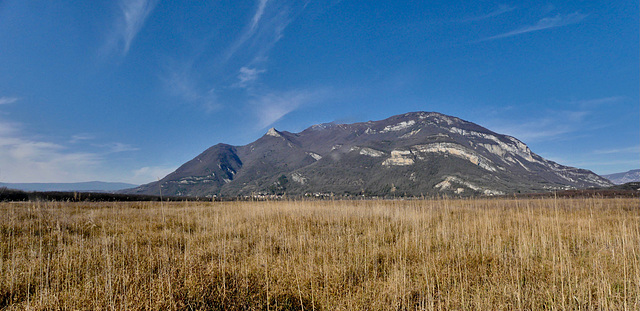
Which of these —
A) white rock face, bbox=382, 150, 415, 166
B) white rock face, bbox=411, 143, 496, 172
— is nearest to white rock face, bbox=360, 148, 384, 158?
white rock face, bbox=382, 150, 415, 166

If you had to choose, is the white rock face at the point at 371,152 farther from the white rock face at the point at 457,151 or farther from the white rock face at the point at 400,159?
the white rock face at the point at 457,151

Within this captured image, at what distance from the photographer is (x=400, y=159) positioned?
13638 cm

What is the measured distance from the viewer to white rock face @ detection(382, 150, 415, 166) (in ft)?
436

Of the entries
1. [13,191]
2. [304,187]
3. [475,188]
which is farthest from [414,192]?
[13,191]

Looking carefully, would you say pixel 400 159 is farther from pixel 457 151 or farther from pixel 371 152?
pixel 457 151

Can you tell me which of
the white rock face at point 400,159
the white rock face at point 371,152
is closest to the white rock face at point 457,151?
the white rock face at point 400,159

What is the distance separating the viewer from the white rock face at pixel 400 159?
133 meters

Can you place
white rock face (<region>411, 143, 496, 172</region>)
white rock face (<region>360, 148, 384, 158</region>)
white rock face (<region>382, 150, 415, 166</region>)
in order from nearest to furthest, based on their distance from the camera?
Answer: white rock face (<region>411, 143, 496, 172</region>), white rock face (<region>382, 150, 415, 166</region>), white rock face (<region>360, 148, 384, 158</region>)

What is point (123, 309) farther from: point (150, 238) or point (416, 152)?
point (416, 152)

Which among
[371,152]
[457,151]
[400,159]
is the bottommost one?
[400,159]

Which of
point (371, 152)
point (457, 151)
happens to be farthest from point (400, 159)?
point (457, 151)

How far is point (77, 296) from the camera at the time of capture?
9.95 feet

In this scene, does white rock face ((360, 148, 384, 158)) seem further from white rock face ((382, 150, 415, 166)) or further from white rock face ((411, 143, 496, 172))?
white rock face ((411, 143, 496, 172))

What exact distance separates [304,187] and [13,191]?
116473 millimetres
